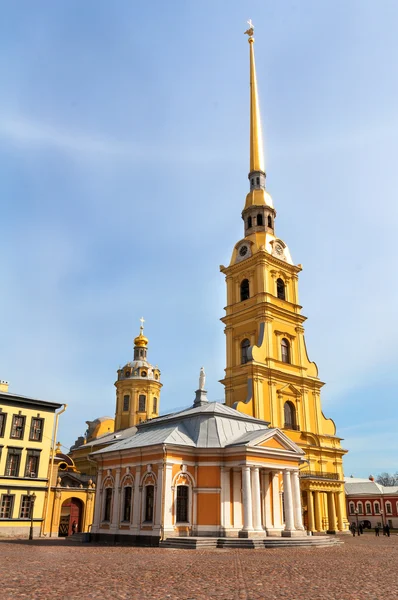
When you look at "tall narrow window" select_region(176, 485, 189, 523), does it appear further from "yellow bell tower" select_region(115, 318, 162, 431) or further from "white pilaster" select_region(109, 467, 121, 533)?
"yellow bell tower" select_region(115, 318, 162, 431)

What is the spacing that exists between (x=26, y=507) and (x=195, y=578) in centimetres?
2410

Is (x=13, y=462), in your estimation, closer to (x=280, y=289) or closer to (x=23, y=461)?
(x=23, y=461)

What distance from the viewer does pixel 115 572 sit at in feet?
43.7

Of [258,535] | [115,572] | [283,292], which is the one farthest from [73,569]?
[283,292]

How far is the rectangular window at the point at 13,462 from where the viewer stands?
32.7 m

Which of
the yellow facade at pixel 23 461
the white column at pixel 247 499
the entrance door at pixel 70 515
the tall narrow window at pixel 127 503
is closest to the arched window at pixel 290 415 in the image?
the white column at pixel 247 499

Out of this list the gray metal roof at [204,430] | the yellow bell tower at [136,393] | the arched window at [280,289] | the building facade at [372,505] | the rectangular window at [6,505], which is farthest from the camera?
the building facade at [372,505]

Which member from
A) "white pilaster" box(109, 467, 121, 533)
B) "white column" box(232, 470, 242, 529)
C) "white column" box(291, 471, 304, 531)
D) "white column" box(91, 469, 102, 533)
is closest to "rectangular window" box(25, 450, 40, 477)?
"white column" box(91, 469, 102, 533)

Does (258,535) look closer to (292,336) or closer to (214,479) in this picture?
(214,479)

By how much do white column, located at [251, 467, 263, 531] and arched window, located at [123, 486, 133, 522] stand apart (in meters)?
6.93

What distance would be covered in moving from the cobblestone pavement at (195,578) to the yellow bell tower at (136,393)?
45613mm

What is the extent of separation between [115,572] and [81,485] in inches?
1077

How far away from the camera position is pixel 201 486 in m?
27.0

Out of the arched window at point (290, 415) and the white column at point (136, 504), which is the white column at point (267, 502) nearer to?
the white column at point (136, 504)
